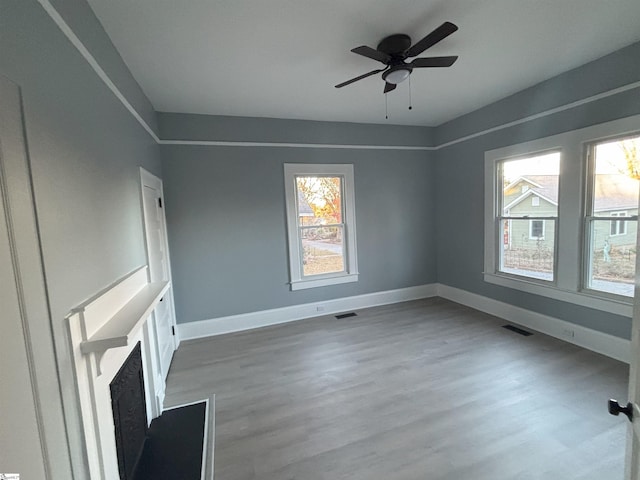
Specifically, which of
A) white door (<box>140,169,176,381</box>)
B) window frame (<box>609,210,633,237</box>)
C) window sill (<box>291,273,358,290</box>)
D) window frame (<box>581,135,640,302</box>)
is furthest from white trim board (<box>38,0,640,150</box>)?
window sill (<box>291,273,358,290</box>)

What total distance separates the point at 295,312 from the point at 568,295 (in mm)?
3350

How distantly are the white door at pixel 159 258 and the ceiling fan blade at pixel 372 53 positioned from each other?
2.07 meters

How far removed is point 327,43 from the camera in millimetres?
2281

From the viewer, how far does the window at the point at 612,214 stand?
2703mm

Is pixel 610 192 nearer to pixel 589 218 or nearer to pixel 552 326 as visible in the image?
pixel 589 218

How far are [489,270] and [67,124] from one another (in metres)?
4.64

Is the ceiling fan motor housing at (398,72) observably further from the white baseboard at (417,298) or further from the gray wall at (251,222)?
the white baseboard at (417,298)

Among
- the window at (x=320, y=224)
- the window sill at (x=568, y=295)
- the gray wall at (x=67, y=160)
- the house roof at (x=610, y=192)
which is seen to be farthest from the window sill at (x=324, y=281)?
the house roof at (x=610, y=192)

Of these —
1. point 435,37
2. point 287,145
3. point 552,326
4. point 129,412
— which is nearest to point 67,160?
point 129,412

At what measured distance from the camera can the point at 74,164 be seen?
132 centimetres

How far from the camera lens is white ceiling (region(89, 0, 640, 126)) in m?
1.90

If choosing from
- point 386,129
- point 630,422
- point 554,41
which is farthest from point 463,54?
point 630,422

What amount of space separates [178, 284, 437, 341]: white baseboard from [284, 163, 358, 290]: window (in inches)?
13.3

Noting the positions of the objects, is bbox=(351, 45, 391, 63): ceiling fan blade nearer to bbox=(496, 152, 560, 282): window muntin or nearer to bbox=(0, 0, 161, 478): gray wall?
bbox=(0, 0, 161, 478): gray wall
